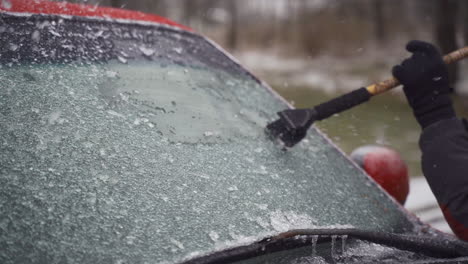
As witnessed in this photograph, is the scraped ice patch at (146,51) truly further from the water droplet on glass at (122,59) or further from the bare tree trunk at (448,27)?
the bare tree trunk at (448,27)

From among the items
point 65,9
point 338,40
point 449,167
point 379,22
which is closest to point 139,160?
point 65,9

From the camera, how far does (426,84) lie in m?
1.81

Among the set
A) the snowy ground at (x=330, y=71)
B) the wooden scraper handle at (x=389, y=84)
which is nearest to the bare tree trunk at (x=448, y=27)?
the snowy ground at (x=330, y=71)

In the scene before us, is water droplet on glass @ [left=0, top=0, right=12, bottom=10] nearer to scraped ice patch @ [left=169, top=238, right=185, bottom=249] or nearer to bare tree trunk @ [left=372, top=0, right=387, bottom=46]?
scraped ice patch @ [left=169, top=238, right=185, bottom=249]

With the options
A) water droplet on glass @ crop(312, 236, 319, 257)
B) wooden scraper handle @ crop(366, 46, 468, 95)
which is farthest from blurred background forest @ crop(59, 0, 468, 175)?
water droplet on glass @ crop(312, 236, 319, 257)

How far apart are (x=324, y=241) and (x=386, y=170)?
1.08 metres

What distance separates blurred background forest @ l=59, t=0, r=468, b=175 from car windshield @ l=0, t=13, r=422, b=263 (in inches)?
137

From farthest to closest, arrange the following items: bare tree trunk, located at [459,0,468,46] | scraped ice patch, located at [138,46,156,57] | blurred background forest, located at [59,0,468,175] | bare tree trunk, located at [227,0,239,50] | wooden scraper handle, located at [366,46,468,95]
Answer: bare tree trunk, located at [227,0,239,50] → bare tree trunk, located at [459,0,468,46] → blurred background forest, located at [59,0,468,175] → wooden scraper handle, located at [366,46,468,95] → scraped ice patch, located at [138,46,156,57]

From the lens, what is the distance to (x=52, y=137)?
3.95 feet

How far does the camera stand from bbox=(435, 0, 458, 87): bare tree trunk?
13266 mm

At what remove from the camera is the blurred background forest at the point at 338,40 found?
990cm

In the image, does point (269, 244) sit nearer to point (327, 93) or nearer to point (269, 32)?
point (327, 93)

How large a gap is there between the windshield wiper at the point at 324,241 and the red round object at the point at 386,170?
89cm

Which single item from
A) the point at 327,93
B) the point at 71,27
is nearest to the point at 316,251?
the point at 71,27
